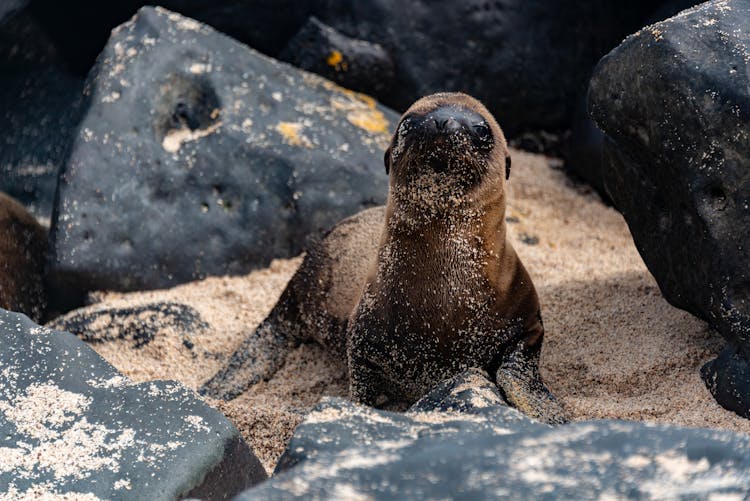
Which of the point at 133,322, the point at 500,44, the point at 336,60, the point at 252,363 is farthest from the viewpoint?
the point at 500,44

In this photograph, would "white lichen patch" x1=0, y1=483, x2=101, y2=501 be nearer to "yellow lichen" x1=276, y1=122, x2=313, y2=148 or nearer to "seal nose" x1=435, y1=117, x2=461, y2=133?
"seal nose" x1=435, y1=117, x2=461, y2=133

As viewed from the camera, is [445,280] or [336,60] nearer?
[445,280]

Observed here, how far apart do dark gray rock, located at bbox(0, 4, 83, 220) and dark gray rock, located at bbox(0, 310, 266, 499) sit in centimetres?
359

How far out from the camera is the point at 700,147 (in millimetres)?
3623

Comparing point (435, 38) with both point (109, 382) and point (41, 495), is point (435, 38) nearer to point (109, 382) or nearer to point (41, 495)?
point (109, 382)

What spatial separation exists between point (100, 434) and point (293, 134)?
3198 millimetres

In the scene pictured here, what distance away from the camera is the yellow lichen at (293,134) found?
5.84m

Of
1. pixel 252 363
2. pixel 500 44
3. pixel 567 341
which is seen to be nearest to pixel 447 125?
pixel 567 341

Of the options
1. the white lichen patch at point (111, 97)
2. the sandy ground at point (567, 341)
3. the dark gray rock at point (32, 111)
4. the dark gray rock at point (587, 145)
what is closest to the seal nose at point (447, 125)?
the sandy ground at point (567, 341)

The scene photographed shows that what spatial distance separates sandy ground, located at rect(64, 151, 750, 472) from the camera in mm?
3799

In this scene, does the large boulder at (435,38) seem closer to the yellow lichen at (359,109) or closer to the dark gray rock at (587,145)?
the yellow lichen at (359,109)

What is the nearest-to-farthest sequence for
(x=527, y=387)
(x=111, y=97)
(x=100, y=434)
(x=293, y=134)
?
1. (x=100, y=434)
2. (x=527, y=387)
3. (x=111, y=97)
4. (x=293, y=134)

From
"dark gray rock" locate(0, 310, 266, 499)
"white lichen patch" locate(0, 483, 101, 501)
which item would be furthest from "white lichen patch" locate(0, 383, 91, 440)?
"white lichen patch" locate(0, 483, 101, 501)

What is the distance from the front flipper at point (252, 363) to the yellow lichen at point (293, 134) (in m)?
1.29
